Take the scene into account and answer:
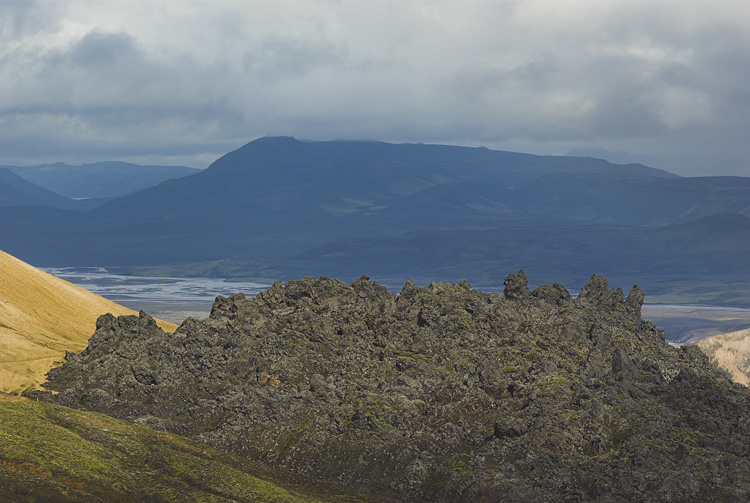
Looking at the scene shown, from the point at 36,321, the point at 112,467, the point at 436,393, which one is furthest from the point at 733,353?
the point at 112,467

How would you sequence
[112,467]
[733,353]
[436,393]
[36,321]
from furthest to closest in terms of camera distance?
[733,353] < [36,321] < [436,393] < [112,467]

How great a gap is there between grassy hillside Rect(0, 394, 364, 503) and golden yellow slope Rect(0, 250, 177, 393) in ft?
56.0

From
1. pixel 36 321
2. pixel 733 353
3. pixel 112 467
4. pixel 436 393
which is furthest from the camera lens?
pixel 733 353

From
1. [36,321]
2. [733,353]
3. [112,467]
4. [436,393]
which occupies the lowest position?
[112,467]

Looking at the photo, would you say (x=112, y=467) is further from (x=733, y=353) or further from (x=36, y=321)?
(x=733, y=353)

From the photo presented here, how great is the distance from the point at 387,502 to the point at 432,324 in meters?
33.1

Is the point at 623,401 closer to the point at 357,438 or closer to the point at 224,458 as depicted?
the point at 357,438

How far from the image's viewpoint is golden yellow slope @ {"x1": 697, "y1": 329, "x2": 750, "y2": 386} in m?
170

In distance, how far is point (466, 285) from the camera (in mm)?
126812

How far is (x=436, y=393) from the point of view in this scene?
98.6 m

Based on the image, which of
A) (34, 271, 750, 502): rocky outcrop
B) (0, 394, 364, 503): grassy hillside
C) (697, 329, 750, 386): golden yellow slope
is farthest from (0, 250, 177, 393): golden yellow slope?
(697, 329, 750, 386): golden yellow slope

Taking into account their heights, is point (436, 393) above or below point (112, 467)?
above

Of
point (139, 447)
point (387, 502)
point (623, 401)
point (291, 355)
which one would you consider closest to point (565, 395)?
point (623, 401)

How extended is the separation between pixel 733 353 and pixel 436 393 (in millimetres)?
98238
